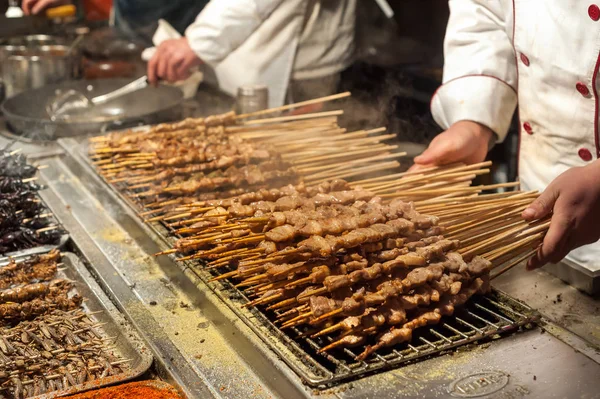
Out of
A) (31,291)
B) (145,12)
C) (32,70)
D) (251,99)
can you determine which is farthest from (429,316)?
(145,12)

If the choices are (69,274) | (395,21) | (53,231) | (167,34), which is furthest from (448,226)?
(395,21)

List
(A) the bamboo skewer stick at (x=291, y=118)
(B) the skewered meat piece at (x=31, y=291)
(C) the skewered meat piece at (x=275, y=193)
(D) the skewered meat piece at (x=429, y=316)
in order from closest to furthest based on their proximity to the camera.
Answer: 1. (D) the skewered meat piece at (x=429, y=316)
2. (B) the skewered meat piece at (x=31, y=291)
3. (C) the skewered meat piece at (x=275, y=193)
4. (A) the bamboo skewer stick at (x=291, y=118)

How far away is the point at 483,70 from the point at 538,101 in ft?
1.15

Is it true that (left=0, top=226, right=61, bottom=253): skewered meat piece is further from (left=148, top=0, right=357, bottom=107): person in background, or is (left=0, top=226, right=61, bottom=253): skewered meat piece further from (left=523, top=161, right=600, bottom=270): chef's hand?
(left=148, top=0, right=357, bottom=107): person in background

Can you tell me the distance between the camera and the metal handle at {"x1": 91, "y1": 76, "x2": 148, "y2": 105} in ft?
17.0

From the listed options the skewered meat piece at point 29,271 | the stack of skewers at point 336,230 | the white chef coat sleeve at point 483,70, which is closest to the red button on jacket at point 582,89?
the white chef coat sleeve at point 483,70

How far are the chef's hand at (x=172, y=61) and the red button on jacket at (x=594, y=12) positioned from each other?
10.8 feet

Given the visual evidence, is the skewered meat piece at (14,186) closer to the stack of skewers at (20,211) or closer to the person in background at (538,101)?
the stack of skewers at (20,211)

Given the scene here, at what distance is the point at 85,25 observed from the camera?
27.8 ft

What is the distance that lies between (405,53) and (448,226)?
452 centimetres

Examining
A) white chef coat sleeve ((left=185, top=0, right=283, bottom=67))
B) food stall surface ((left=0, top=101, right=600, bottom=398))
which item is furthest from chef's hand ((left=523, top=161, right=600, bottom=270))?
white chef coat sleeve ((left=185, top=0, right=283, bottom=67))

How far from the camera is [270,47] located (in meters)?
5.62

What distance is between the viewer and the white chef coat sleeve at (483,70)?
347 centimetres

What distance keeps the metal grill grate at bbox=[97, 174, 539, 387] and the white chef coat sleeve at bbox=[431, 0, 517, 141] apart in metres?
1.28
